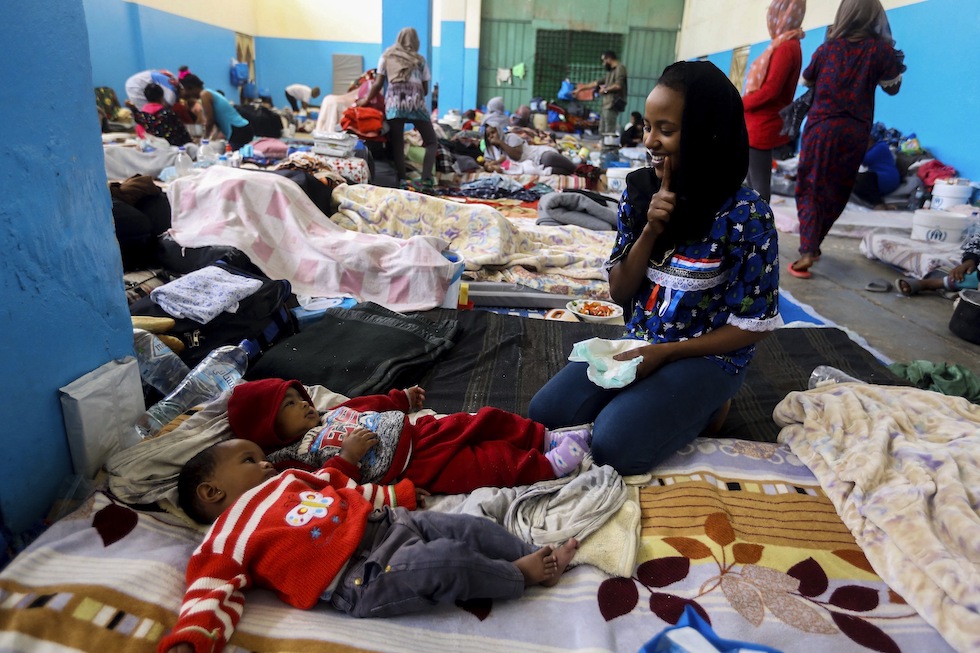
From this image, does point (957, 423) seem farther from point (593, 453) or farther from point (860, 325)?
point (860, 325)

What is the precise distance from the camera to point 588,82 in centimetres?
1442

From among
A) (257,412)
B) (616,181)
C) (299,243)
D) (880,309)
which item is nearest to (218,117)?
(616,181)

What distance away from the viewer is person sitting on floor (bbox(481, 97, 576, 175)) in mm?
7289

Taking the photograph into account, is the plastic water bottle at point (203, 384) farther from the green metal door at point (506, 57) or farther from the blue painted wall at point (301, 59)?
the blue painted wall at point (301, 59)

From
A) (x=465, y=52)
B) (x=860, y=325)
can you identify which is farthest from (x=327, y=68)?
(x=860, y=325)

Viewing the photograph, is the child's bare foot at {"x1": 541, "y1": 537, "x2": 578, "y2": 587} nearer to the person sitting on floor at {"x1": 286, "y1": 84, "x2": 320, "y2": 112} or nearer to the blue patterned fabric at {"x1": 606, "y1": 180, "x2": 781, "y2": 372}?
the blue patterned fabric at {"x1": 606, "y1": 180, "x2": 781, "y2": 372}

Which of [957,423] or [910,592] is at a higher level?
[957,423]

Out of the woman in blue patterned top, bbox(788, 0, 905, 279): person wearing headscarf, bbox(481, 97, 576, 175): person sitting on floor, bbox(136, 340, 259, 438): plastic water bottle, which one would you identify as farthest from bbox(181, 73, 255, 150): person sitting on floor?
the woman in blue patterned top

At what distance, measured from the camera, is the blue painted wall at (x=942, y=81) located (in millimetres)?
5754

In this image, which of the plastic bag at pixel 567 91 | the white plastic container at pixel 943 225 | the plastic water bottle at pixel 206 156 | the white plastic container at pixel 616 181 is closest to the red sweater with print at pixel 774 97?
the white plastic container at pixel 943 225

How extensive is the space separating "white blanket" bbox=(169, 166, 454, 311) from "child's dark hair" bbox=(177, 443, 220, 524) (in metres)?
1.64

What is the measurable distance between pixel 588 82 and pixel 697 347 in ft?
45.7

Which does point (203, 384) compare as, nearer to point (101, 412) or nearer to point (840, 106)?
point (101, 412)

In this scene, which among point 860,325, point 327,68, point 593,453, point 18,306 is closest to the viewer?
point 18,306
